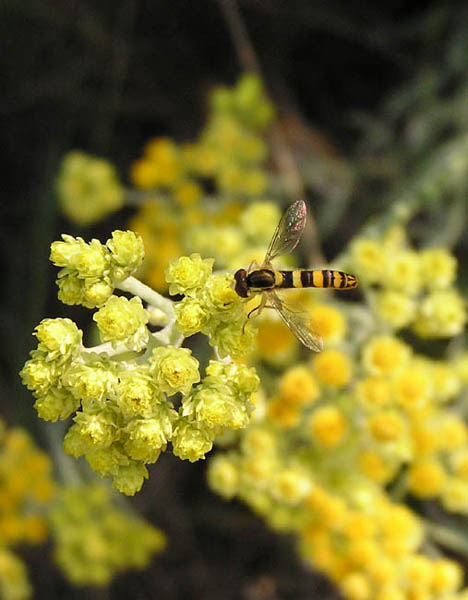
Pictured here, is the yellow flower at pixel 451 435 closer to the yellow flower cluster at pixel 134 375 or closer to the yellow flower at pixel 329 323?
the yellow flower at pixel 329 323

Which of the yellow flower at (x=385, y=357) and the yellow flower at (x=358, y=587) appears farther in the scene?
the yellow flower at (x=358, y=587)

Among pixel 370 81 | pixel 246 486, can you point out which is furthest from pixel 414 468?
pixel 370 81

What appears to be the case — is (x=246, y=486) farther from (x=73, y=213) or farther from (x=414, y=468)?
(x=73, y=213)

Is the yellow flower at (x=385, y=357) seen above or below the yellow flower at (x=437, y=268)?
below

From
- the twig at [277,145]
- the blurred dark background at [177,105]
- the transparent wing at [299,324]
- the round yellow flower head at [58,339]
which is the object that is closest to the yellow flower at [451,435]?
the twig at [277,145]

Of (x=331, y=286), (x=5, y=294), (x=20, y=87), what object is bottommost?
(x=331, y=286)

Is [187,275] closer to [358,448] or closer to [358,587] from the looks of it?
[358,448]

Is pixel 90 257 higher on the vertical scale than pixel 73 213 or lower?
lower

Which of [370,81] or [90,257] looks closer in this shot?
[90,257]
